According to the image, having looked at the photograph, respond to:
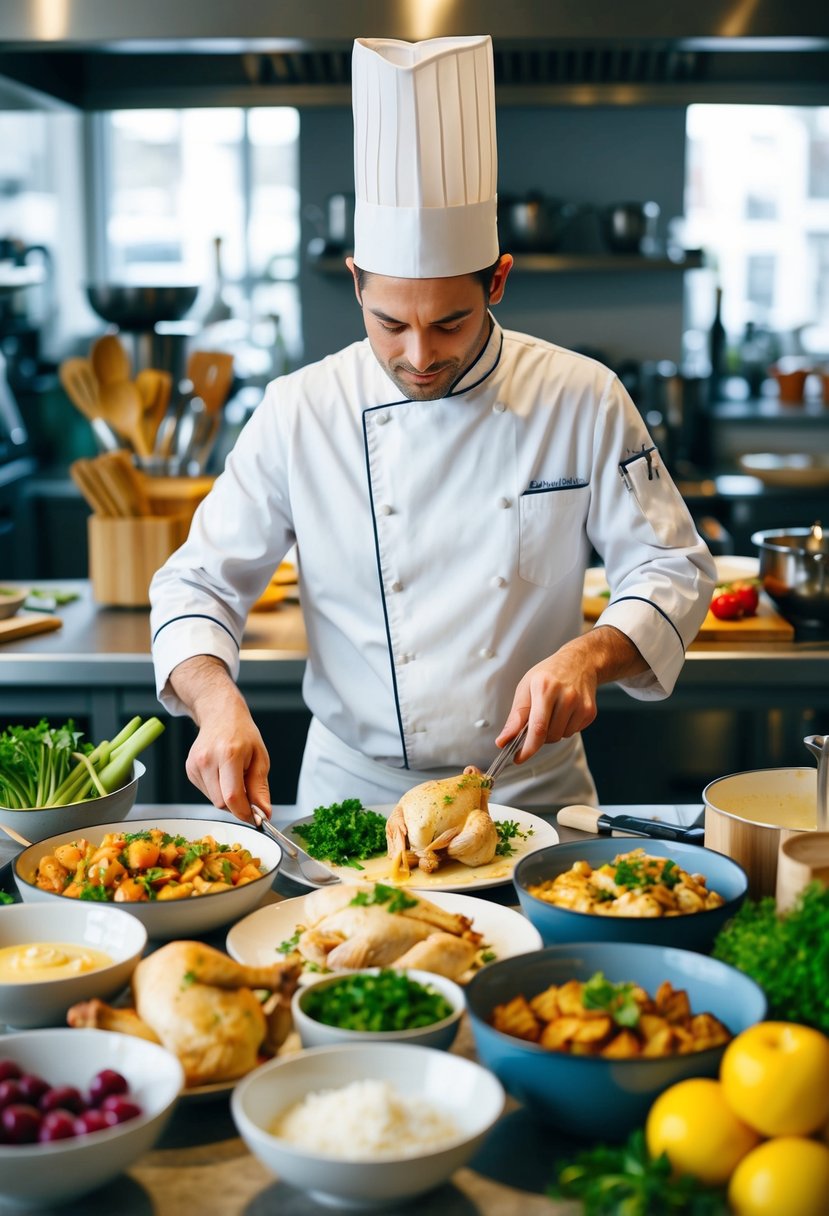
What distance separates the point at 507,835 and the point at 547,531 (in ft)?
1.80

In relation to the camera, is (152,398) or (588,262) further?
(588,262)

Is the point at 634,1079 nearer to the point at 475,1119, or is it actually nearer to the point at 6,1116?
the point at 475,1119

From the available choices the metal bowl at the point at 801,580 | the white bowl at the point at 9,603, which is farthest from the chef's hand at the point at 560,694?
the white bowl at the point at 9,603

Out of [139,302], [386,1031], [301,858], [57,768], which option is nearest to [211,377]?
[139,302]

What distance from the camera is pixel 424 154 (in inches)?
70.8

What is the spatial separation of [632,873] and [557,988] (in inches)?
9.0

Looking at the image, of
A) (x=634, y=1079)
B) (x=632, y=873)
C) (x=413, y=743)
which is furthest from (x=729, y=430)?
(x=634, y=1079)

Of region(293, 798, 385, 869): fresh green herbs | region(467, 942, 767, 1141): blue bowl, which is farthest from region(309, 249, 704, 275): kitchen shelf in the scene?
region(467, 942, 767, 1141): blue bowl

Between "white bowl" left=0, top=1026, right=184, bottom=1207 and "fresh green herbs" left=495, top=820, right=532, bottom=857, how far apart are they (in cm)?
62

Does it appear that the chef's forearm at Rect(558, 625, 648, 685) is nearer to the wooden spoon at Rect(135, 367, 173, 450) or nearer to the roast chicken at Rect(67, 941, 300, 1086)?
the roast chicken at Rect(67, 941, 300, 1086)

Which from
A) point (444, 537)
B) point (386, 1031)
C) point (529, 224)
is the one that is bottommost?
point (386, 1031)

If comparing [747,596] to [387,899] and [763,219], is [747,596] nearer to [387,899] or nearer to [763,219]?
[387,899]

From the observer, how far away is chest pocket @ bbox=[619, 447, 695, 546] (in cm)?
197

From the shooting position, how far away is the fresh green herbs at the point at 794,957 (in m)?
1.06
